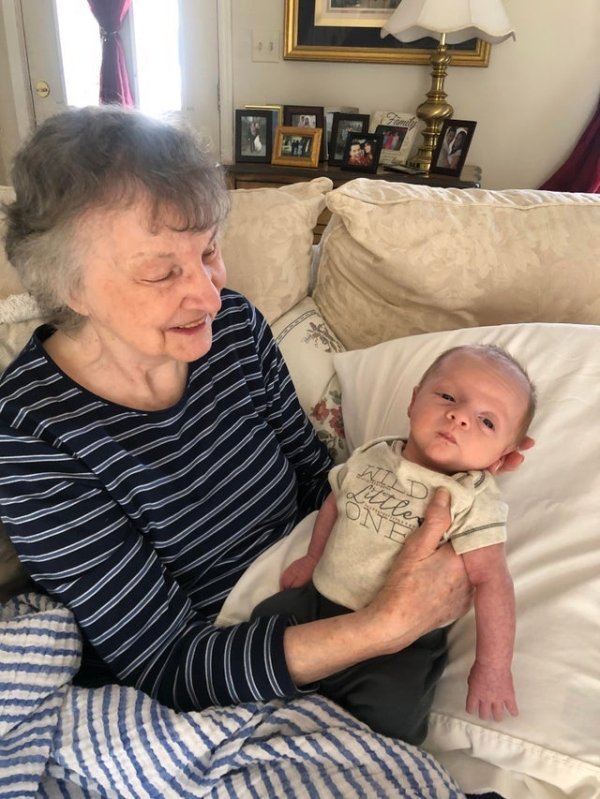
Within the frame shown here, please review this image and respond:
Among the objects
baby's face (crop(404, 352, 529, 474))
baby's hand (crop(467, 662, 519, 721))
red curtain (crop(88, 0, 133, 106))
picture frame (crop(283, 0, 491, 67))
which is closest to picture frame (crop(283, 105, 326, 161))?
picture frame (crop(283, 0, 491, 67))

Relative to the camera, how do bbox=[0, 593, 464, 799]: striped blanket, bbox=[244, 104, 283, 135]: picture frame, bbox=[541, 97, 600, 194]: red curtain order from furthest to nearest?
bbox=[244, 104, 283, 135]: picture frame < bbox=[541, 97, 600, 194]: red curtain < bbox=[0, 593, 464, 799]: striped blanket

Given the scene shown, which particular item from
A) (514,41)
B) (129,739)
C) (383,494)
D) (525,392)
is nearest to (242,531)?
(383,494)

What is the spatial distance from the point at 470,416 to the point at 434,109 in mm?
2287

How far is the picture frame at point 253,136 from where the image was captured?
3.02m

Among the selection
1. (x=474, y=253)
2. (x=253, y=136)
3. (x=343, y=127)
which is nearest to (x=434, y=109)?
(x=343, y=127)

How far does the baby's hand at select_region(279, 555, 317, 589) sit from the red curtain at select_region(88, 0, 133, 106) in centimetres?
298

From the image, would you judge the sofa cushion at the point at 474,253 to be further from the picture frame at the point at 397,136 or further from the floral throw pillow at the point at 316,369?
the picture frame at the point at 397,136

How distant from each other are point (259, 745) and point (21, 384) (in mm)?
578

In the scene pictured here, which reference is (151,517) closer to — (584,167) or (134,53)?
(584,167)

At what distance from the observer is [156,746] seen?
75 cm

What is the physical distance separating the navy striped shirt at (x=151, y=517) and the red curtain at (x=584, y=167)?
238 centimetres

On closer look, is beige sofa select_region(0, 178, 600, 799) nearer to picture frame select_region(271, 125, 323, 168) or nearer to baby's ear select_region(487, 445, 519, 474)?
baby's ear select_region(487, 445, 519, 474)

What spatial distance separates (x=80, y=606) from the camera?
0.84m

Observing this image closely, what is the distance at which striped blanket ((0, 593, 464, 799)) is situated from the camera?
739 mm
